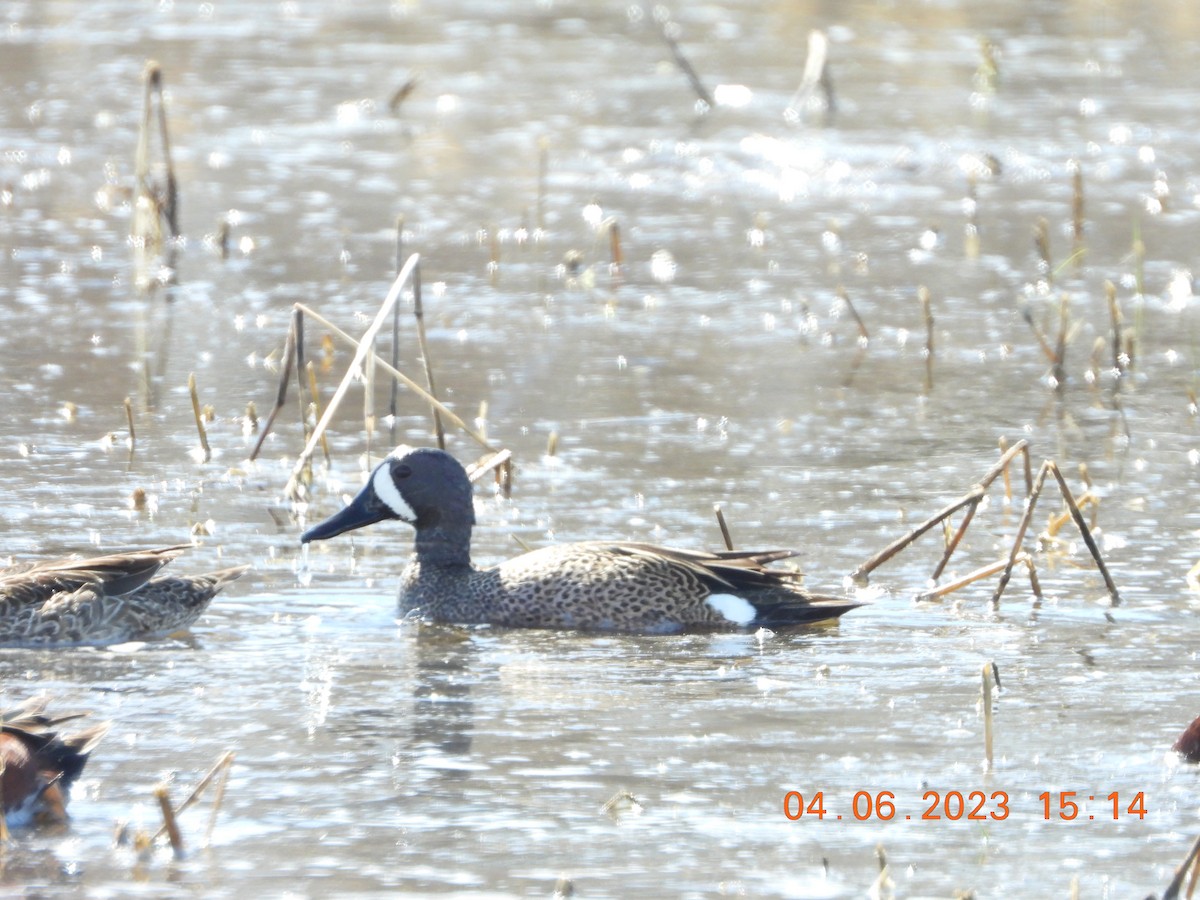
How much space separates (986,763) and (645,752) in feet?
3.00

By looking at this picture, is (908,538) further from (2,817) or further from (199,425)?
(2,817)

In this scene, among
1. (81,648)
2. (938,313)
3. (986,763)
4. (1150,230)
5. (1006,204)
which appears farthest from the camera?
(1006,204)

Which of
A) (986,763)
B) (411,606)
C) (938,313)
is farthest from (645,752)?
(938,313)

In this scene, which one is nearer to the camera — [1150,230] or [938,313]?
[938,313]

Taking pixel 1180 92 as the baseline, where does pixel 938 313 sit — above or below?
below

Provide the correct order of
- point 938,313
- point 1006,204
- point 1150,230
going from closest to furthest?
point 938,313 → point 1150,230 → point 1006,204

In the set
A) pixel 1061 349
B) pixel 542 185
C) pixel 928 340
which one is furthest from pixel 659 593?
pixel 542 185

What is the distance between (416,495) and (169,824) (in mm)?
3083

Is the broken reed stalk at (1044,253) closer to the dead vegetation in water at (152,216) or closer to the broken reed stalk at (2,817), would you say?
the dead vegetation in water at (152,216)

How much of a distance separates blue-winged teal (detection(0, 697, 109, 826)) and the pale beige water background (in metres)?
0.09

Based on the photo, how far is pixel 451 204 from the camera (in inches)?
616

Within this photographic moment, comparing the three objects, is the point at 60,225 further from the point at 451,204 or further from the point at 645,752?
the point at 645,752

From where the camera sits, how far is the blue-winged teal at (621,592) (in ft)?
25.2

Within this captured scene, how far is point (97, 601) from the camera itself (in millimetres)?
A: 7496
